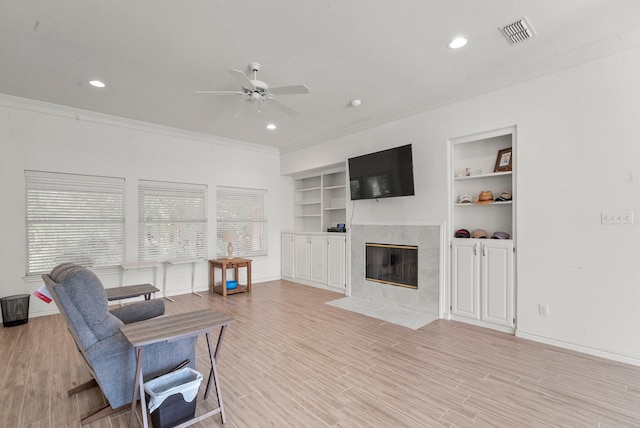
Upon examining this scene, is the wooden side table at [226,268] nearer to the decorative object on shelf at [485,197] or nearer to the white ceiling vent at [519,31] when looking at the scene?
the decorative object on shelf at [485,197]

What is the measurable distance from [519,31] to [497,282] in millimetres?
2587

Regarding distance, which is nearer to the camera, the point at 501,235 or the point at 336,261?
the point at 501,235

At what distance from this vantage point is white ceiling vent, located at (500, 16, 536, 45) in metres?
2.54

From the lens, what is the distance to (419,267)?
14.1 ft

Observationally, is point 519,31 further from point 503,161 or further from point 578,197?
A: point 578,197

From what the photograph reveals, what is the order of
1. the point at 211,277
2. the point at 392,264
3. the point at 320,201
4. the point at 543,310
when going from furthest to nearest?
the point at 320,201, the point at 211,277, the point at 392,264, the point at 543,310

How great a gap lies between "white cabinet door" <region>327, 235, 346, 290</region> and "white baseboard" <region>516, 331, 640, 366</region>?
284 cm

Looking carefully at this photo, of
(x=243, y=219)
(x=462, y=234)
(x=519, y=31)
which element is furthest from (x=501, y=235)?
(x=243, y=219)

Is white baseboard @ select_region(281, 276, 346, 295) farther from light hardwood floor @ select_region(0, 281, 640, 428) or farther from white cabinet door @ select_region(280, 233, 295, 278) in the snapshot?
light hardwood floor @ select_region(0, 281, 640, 428)

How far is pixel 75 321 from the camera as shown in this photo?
6.11ft

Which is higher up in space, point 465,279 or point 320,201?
point 320,201

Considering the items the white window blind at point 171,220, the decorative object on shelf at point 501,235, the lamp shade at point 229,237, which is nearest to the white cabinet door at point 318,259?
the lamp shade at point 229,237

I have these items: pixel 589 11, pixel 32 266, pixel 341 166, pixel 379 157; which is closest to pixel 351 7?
pixel 589 11

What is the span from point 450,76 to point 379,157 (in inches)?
Result: 59.0
